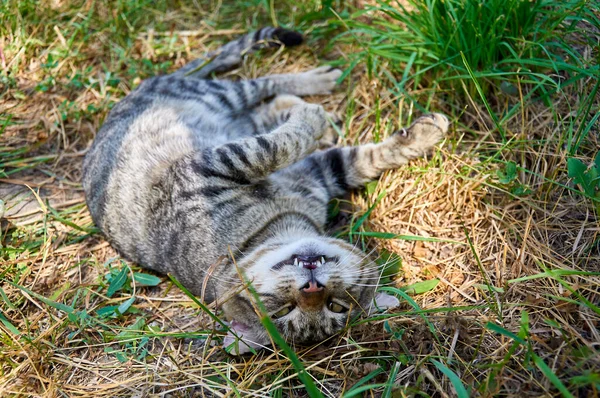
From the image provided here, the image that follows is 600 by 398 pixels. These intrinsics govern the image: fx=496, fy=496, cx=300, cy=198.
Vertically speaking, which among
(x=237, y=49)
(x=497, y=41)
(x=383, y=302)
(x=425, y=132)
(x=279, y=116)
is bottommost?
(x=383, y=302)

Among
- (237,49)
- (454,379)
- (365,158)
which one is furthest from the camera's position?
(237,49)

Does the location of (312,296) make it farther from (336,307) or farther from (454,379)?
(454,379)

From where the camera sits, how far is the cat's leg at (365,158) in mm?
3088

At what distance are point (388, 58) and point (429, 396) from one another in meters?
2.12

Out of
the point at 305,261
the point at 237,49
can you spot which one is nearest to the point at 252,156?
the point at 305,261

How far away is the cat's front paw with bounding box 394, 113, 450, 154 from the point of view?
10.1 feet

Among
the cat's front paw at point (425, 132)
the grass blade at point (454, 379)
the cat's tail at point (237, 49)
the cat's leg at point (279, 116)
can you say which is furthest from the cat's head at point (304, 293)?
the cat's tail at point (237, 49)

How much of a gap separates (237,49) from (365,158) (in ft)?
5.09

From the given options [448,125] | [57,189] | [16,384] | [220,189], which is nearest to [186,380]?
[16,384]

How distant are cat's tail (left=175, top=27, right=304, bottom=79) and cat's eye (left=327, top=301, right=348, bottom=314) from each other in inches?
88.1

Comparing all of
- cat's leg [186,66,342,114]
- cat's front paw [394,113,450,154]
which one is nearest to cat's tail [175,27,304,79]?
cat's leg [186,66,342,114]

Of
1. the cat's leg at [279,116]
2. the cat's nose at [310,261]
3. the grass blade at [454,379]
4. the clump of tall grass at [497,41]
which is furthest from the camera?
the cat's leg at [279,116]

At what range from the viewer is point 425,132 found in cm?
308

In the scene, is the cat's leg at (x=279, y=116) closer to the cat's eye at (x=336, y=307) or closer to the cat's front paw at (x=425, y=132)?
the cat's front paw at (x=425, y=132)
